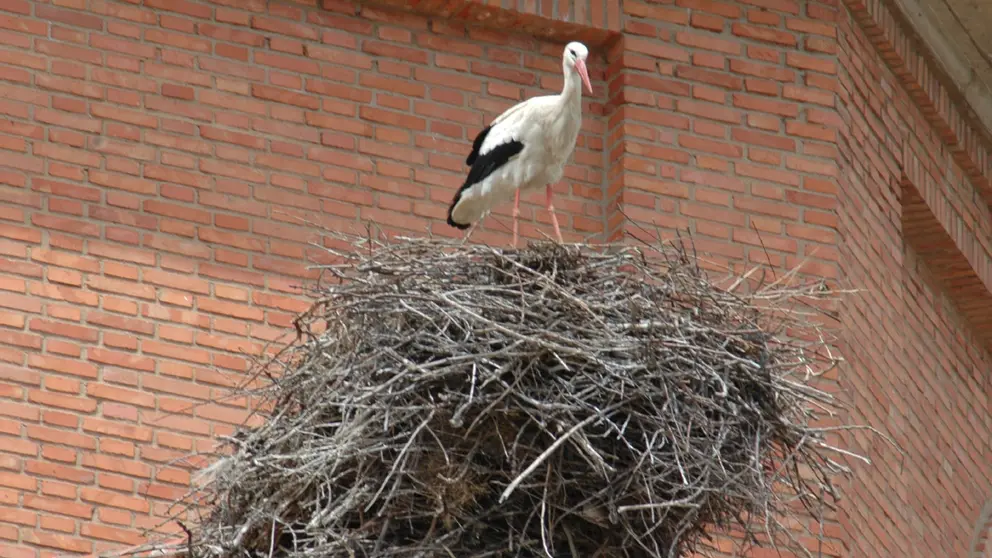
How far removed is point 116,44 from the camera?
13234 mm

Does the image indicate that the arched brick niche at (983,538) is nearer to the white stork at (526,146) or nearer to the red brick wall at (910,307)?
the red brick wall at (910,307)

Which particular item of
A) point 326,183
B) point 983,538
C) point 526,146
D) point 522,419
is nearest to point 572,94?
point 526,146

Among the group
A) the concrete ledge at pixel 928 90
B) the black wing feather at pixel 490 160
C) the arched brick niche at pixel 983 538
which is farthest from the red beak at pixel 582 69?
the arched brick niche at pixel 983 538

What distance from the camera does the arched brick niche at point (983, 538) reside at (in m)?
15.5

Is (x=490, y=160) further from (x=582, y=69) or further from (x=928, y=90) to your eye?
(x=928, y=90)

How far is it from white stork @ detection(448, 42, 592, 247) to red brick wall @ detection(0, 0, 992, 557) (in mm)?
814

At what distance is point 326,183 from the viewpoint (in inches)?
529

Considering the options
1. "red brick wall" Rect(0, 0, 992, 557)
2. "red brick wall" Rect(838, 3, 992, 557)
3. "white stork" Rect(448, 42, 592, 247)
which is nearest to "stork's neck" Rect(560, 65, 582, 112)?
"white stork" Rect(448, 42, 592, 247)

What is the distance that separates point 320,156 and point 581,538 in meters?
3.35

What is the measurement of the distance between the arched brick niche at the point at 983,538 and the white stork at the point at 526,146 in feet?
13.8

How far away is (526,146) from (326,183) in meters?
1.44

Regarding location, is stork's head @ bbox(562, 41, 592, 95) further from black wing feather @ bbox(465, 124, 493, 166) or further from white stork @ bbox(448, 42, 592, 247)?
black wing feather @ bbox(465, 124, 493, 166)

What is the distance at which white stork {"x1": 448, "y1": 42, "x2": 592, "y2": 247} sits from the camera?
12320 mm

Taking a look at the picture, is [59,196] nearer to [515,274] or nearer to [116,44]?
[116,44]
